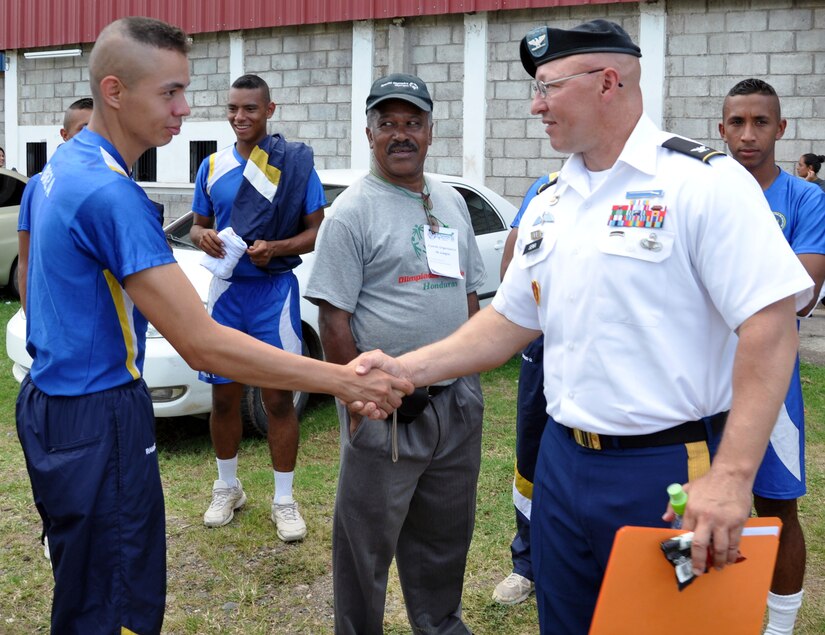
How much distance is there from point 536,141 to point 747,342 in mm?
10033

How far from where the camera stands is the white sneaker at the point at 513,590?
3.85 meters

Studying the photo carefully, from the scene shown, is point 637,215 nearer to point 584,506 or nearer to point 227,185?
point 584,506

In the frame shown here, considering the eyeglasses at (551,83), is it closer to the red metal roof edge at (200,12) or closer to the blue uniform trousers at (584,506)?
the blue uniform trousers at (584,506)

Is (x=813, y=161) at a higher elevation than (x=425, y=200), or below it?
higher

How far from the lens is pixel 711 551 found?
191 cm

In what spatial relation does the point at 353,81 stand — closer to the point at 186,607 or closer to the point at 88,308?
the point at 186,607

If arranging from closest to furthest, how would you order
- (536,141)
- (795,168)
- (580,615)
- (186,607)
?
(580,615), (186,607), (795,168), (536,141)

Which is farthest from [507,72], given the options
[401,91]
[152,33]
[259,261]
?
[152,33]

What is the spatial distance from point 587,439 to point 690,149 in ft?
2.43

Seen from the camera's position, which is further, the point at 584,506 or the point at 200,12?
the point at 200,12

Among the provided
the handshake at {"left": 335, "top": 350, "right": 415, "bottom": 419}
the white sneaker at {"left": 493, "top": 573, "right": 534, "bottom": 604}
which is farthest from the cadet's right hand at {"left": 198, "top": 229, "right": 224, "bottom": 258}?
the white sneaker at {"left": 493, "top": 573, "right": 534, "bottom": 604}

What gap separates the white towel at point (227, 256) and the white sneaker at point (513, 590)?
2.03 m

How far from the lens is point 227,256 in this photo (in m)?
4.63

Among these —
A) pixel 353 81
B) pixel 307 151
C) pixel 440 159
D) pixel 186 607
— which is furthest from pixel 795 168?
pixel 186 607
